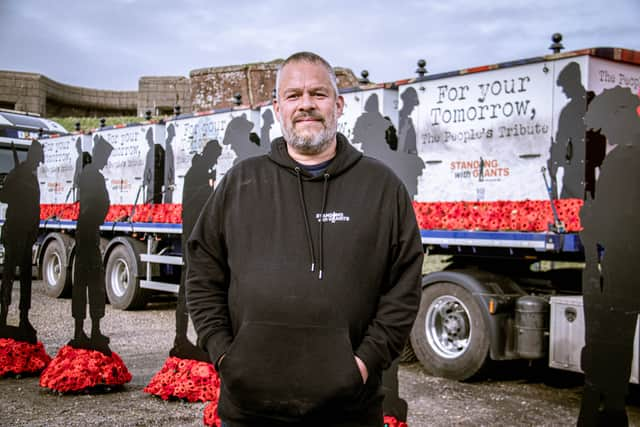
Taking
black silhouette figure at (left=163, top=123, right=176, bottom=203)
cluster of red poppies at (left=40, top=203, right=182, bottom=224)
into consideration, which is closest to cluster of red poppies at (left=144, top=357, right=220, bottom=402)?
cluster of red poppies at (left=40, top=203, right=182, bottom=224)

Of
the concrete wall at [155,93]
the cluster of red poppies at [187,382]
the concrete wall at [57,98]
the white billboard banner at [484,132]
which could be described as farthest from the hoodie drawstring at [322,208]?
the concrete wall at [57,98]

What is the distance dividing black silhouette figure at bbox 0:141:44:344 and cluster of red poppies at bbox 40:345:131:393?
39.9 inches

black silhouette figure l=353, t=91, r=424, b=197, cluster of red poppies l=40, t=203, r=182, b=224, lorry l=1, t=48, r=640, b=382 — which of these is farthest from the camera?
cluster of red poppies l=40, t=203, r=182, b=224

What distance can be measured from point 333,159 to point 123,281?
1081 cm

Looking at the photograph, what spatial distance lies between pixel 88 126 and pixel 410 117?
87.5 feet

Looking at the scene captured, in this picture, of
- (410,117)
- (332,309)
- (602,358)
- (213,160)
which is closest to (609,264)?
(602,358)

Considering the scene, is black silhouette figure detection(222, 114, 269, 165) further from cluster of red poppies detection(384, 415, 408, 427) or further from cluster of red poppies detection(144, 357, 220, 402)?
cluster of red poppies detection(384, 415, 408, 427)

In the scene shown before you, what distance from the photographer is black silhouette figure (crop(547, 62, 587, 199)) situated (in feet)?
21.4

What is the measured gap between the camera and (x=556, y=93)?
668 centimetres

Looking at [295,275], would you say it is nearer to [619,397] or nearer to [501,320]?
[619,397]

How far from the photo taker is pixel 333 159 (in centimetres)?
258

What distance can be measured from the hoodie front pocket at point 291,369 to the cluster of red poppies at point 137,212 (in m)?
9.14

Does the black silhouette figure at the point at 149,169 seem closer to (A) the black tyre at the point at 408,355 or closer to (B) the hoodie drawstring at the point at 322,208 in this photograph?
(A) the black tyre at the point at 408,355

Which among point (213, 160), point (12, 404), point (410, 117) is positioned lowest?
point (12, 404)
